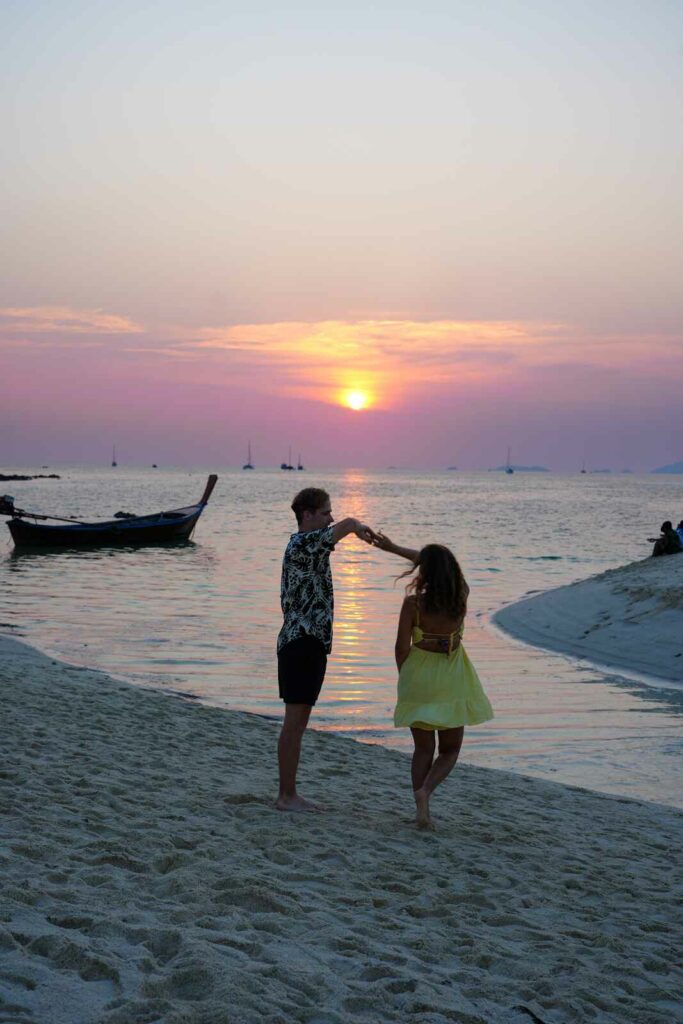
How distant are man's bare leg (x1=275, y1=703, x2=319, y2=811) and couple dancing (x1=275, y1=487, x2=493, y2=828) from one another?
0.05 feet

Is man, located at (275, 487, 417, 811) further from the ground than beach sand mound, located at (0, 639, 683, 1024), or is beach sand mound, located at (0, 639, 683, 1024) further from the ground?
man, located at (275, 487, 417, 811)

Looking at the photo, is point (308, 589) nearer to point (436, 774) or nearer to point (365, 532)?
point (365, 532)

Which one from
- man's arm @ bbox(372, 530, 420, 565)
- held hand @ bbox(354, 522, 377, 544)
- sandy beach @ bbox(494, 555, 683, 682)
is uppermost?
held hand @ bbox(354, 522, 377, 544)

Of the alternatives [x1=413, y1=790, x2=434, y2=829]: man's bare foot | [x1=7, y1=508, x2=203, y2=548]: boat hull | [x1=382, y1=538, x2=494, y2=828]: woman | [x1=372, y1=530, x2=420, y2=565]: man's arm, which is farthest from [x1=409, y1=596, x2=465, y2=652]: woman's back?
[x1=7, y1=508, x2=203, y2=548]: boat hull

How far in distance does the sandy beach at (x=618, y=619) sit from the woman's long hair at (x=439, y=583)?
348 inches

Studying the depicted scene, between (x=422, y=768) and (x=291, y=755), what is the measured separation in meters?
0.88

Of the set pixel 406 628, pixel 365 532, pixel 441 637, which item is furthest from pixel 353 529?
pixel 441 637

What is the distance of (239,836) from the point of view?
6.09 m

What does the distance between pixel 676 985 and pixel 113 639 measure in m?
13.4

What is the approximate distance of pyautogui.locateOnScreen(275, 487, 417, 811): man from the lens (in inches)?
250

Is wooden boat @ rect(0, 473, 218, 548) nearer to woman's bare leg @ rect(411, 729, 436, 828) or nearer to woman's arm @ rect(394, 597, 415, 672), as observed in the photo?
woman's bare leg @ rect(411, 729, 436, 828)

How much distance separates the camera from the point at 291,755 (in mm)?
6672

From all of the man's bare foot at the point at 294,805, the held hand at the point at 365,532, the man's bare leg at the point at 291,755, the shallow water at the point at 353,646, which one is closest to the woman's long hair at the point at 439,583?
the held hand at the point at 365,532

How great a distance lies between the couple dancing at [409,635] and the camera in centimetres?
632
